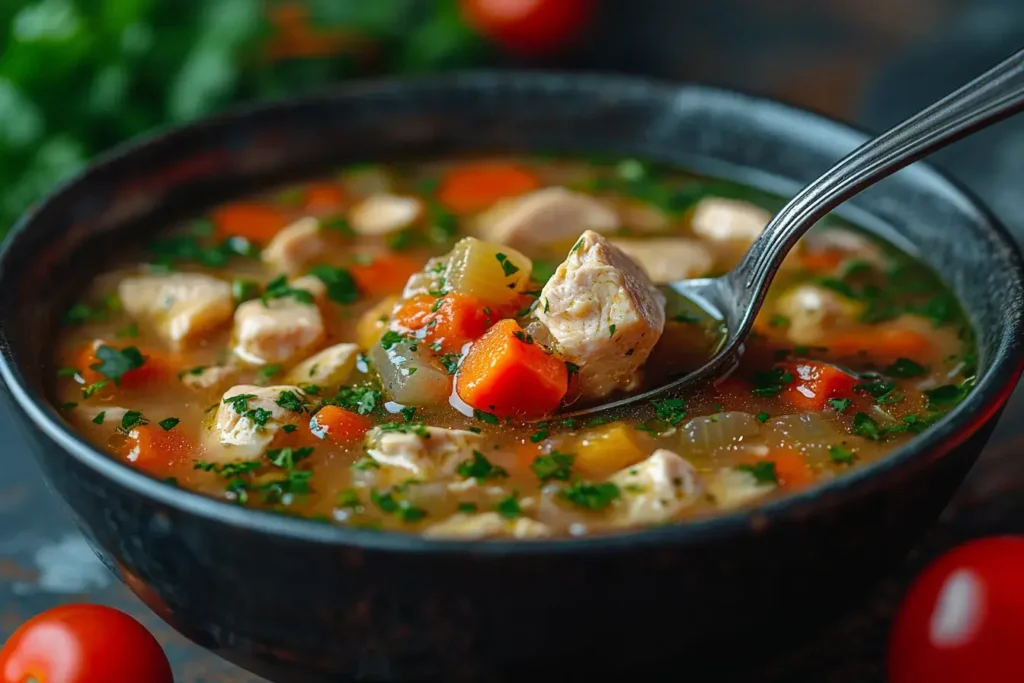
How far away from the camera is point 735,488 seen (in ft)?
7.65

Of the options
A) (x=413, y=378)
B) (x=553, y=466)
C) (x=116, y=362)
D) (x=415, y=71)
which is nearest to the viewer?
(x=553, y=466)

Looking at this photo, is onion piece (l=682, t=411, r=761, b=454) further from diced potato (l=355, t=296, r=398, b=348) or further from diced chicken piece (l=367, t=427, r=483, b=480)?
diced potato (l=355, t=296, r=398, b=348)

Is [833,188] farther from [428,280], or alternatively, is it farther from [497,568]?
[497,568]

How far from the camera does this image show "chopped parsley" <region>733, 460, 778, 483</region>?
235cm

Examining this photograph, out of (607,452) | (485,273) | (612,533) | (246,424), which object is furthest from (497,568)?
(485,273)

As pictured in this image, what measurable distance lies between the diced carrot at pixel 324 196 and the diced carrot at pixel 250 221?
0.11 m

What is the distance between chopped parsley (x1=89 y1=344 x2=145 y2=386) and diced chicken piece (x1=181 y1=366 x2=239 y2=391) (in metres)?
0.12

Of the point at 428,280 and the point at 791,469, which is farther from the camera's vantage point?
the point at 428,280

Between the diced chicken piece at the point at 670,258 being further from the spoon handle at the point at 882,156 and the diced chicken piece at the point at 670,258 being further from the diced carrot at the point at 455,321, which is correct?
the diced carrot at the point at 455,321

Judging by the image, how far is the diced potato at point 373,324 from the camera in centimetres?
283

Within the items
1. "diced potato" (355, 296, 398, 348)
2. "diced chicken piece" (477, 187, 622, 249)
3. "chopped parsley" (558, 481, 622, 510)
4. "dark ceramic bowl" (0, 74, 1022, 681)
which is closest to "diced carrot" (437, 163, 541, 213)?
"diced chicken piece" (477, 187, 622, 249)

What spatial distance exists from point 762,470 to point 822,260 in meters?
1.17

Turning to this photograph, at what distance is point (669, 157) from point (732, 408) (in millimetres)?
1445

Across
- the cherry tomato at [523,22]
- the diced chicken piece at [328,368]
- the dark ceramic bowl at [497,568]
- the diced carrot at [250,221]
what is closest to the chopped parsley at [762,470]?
the dark ceramic bowl at [497,568]
